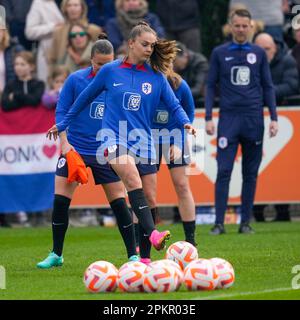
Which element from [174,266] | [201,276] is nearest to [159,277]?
[174,266]

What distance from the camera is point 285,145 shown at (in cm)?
1850

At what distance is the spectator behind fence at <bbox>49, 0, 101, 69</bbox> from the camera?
19.5 metres

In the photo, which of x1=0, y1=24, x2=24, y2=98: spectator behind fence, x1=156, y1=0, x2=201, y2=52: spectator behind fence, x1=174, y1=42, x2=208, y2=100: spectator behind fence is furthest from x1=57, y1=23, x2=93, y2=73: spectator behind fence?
x1=156, y1=0, x2=201, y2=52: spectator behind fence

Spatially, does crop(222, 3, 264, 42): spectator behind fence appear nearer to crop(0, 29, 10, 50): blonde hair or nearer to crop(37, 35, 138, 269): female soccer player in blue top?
crop(0, 29, 10, 50): blonde hair

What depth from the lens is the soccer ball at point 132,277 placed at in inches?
385

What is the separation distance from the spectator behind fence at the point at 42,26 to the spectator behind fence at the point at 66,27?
0.23 metres

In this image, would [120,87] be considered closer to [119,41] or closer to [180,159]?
[180,159]

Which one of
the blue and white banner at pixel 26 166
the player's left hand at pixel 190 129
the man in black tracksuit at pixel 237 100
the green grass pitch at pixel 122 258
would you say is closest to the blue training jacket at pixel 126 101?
the player's left hand at pixel 190 129

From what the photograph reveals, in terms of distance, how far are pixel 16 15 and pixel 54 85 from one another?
7.08 feet

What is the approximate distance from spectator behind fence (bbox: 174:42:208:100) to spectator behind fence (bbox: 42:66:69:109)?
183 cm

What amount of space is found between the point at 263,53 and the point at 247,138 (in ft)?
3.94

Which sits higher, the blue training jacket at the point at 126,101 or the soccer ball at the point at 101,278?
the blue training jacket at the point at 126,101

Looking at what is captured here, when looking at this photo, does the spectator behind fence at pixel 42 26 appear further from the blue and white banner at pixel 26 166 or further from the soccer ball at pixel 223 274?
the soccer ball at pixel 223 274
